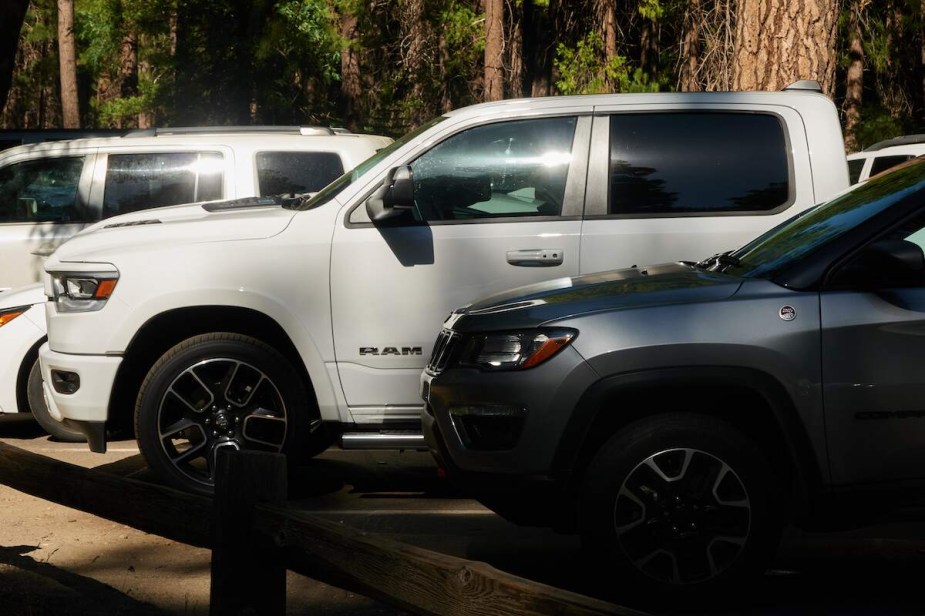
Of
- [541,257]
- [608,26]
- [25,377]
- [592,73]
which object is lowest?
[25,377]

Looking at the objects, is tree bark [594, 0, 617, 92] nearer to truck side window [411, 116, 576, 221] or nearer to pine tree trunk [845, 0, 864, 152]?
pine tree trunk [845, 0, 864, 152]

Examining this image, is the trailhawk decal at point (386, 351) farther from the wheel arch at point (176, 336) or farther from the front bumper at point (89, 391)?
the front bumper at point (89, 391)

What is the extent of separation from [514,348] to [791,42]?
613cm

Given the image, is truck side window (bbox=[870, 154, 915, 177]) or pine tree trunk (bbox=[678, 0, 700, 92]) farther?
pine tree trunk (bbox=[678, 0, 700, 92])

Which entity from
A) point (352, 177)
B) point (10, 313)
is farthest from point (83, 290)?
point (10, 313)

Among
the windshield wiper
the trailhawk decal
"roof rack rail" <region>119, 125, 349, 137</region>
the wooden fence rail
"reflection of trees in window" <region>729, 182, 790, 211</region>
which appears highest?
A: "roof rack rail" <region>119, 125, 349, 137</region>

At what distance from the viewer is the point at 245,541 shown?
333 centimetres

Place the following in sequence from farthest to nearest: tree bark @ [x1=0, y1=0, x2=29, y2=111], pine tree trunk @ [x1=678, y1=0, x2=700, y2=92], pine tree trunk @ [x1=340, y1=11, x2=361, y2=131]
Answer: pine tree trunk @ [x1=340, y1=11, x2=361, y2=131], pine tree trunk @ [x1=678, y1=0, x2=700, y2=92], tree bark @ [x1=0, y1=0, x2=29, y2=111]

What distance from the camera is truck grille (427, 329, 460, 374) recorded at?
5.05 metres

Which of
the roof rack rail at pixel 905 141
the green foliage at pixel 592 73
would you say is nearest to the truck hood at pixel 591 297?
the roof rack rail at pixel 905 141

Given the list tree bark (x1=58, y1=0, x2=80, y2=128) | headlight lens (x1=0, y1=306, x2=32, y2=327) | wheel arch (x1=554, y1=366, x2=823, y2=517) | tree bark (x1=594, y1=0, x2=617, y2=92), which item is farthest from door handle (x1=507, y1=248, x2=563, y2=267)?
tree bark (x1=58, y1=0, x2=80, y2=128)

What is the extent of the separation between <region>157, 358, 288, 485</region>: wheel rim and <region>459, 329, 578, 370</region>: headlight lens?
1844mm

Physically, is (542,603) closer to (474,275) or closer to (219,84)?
(474,275)

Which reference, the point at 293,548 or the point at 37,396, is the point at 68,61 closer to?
the point at 37,396
